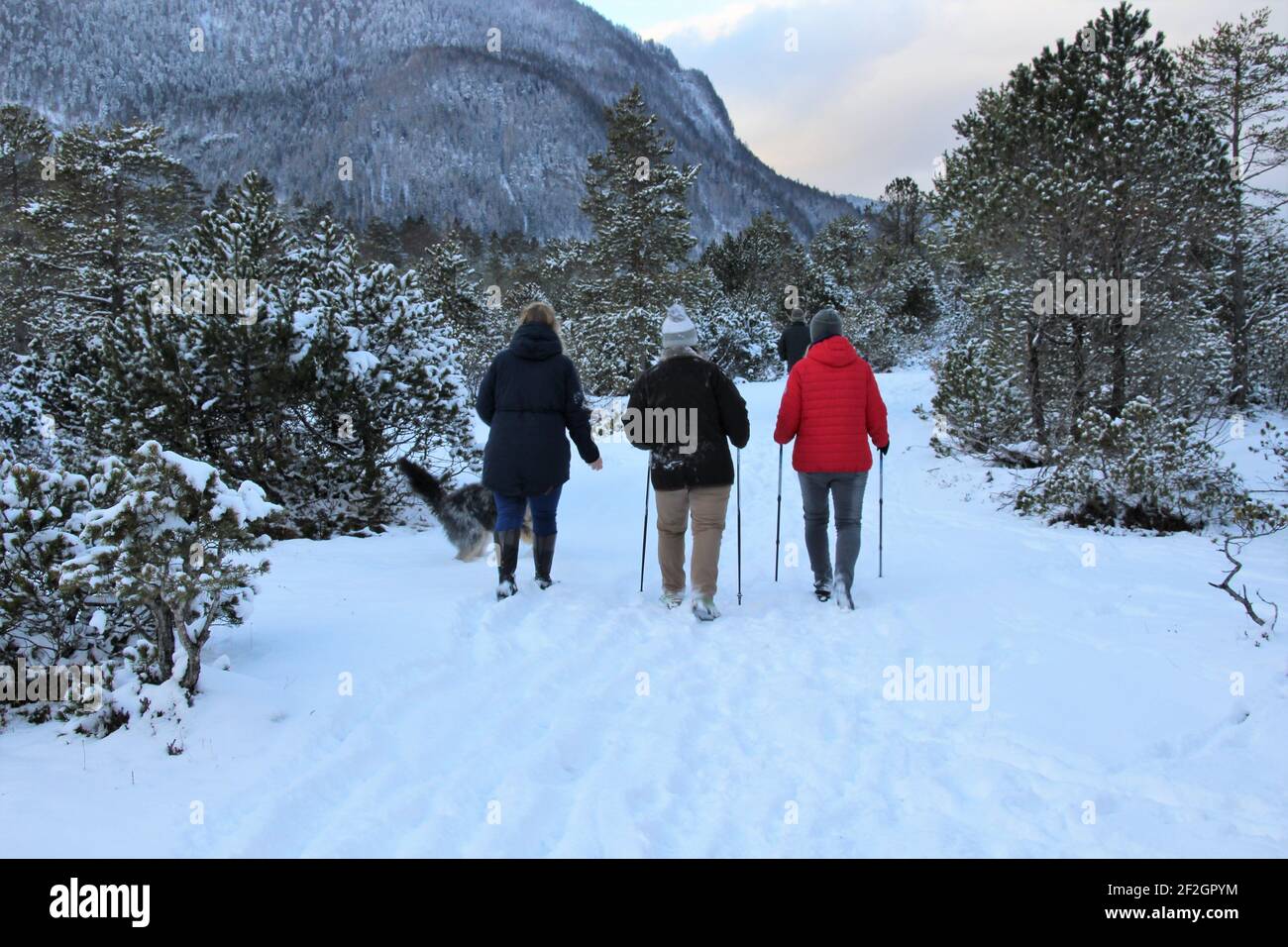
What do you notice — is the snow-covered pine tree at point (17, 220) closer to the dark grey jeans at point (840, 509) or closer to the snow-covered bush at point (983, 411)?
the dark grey jeans at point (840, 509)

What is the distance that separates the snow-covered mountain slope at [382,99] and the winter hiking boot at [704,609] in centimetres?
9490

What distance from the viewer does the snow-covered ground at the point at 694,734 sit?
234cm

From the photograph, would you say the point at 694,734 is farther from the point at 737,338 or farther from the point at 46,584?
the point at 737,338

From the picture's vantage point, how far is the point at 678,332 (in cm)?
508

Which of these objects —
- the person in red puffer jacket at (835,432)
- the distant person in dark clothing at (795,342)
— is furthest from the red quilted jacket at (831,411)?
the distant person in dark clothing at (795,342)

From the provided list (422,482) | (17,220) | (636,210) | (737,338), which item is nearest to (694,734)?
(422,482)

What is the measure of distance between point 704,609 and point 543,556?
1.34m

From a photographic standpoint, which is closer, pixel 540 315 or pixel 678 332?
pixel 678 332

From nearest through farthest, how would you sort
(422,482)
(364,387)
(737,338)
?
(422,482) → (364,387) → (737,338)

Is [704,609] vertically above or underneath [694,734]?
above
